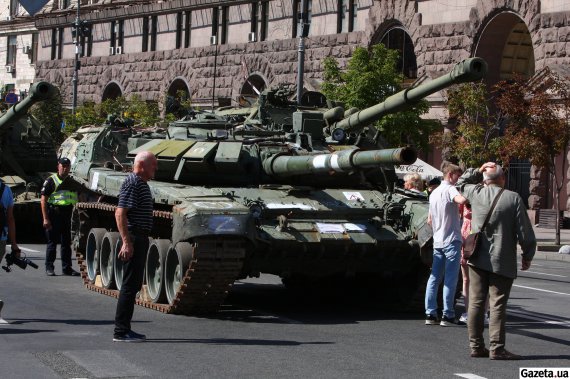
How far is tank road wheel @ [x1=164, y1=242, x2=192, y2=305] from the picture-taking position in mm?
13820

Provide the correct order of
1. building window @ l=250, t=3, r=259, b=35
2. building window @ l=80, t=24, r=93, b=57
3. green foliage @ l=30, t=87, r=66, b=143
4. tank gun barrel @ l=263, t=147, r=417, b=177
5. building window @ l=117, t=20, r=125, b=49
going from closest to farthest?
tank gun barrel @ l=263, t=147, r=417, b=177 < building window @ l=250, t=3, r=259, b=35 < green foliage @ l=30, t=87, r=66, b=143 < building window @ l=117, t=20, r=125, b=49 < building window @ l=80, t=24, r=93, b=57

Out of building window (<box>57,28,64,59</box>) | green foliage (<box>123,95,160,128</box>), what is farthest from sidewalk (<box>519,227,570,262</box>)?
building window (<box>57,28,64,59</box>)

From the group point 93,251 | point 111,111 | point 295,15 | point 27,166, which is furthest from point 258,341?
point 111,111

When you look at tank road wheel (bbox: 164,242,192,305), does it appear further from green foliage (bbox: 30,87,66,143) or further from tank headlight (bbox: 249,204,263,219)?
green foliage (bbox: 30,87,66,143)


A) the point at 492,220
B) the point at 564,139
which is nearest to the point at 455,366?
the point at 492,220

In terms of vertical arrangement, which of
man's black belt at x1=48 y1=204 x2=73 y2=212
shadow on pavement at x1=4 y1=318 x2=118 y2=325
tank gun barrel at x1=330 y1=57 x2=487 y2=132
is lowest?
shadow on pavement at x1=4 y1=318 x2=118 y2=325

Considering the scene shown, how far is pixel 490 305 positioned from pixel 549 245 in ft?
61.8

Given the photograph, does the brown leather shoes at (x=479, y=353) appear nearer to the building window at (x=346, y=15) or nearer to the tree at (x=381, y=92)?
the tree at (x=381, y=92)

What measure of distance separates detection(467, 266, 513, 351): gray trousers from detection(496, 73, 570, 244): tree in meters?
18.8

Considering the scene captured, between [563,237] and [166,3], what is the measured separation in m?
24.5

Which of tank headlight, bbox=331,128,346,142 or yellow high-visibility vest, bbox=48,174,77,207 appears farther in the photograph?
yellow high-visibility vest, bbox=48,174,77,207

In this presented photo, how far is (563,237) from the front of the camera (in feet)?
108

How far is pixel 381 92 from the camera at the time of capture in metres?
35.2

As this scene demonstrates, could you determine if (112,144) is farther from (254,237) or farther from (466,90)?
(466,90)
